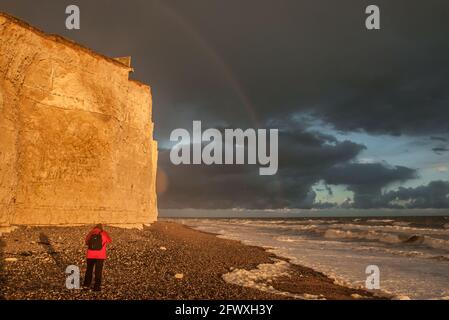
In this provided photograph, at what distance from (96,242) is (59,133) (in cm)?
1398

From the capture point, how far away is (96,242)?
405 inches

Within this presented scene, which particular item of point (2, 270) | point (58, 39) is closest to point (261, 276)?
point (2, 270)

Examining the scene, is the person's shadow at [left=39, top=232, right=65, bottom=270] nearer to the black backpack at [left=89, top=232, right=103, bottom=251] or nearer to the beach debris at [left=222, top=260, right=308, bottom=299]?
the black backpack at [left=89, top=232, right=103, bottom=251]

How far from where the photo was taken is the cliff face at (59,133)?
18281mm

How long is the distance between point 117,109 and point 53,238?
12.1 metres

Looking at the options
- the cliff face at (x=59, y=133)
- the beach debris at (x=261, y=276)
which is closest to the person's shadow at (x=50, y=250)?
the cliff face at (x=59, y=133)

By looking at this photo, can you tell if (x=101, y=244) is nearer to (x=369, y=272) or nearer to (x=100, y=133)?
(x=369, y=272)

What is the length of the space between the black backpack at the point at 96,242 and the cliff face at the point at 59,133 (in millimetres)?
8890

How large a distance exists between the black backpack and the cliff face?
8.89 meters

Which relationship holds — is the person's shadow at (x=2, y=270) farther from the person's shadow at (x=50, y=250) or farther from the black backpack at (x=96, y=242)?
the black backpack at (x=96, y=242)

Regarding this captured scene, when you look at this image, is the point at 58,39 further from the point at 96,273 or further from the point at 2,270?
the point at 96,273

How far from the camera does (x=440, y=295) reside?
1326 centimetres

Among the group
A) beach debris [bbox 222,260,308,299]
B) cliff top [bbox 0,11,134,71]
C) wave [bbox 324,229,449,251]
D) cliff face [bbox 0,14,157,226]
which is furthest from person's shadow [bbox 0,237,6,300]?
wave [bbox 324,229,449,251]

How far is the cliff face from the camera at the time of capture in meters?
18.3
